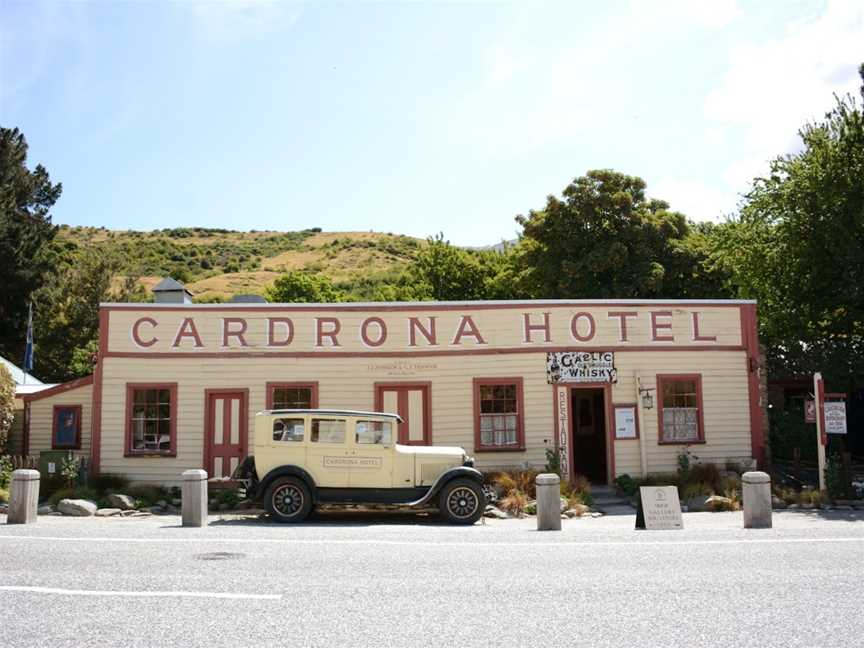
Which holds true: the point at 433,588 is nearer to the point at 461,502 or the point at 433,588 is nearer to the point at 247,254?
the point at 461,502

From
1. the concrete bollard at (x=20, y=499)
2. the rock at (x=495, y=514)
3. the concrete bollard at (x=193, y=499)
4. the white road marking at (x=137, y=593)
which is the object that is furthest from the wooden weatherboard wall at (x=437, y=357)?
the white road marking at (x=137, y=593)

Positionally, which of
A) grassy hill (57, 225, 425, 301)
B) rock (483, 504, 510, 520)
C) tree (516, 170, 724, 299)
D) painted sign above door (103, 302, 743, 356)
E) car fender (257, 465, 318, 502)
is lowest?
rock (483, 504, 510, 520)

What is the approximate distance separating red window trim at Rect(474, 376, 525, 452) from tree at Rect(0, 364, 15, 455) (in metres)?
10.9

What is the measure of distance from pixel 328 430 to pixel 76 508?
5284mm

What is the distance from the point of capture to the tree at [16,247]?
120 ft

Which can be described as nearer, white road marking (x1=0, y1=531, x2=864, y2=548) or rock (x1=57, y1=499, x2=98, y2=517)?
white road marking (x1=0, y1=531, x2=864, y2=548)

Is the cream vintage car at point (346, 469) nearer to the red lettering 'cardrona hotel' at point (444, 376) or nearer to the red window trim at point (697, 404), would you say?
the red lettering 'cardrona hotel' at point (444, 376)

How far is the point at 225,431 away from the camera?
1812 centimetres

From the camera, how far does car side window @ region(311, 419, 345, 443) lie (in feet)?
45.6

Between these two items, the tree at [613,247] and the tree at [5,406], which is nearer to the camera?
the tree at [5,406]

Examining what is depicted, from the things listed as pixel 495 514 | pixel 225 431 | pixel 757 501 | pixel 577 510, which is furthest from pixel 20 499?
pixel 757 501

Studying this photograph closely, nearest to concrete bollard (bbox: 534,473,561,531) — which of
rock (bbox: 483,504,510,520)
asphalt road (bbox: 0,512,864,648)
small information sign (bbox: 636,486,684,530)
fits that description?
asphalt road (bbox: 0,512,864,648)

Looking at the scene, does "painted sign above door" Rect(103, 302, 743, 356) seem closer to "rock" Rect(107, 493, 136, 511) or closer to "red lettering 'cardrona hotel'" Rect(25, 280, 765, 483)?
"red lettering 'cardrona hotel'" Rect(25, 280, 765, 483)

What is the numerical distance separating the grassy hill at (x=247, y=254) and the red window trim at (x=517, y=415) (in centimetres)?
4516
